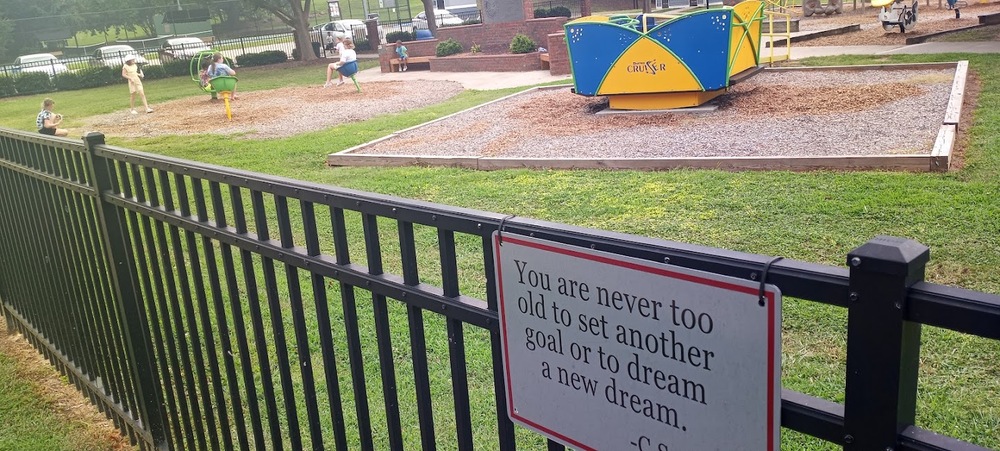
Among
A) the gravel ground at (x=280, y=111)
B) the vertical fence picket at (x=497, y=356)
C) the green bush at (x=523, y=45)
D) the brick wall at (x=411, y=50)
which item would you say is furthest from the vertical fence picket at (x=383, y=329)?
the brick wall at (x=411, y=50)

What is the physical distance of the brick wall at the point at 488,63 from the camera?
76.3 feet

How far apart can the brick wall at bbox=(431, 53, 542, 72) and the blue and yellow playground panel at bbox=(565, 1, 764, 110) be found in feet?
32.8

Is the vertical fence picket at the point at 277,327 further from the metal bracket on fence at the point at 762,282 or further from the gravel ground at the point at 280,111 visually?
the gravel ground at the point at 280,111

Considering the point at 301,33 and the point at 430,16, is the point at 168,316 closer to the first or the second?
the point at 430,16

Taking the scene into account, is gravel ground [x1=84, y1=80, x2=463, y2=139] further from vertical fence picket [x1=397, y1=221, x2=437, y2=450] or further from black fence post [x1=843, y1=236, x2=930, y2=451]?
black fence post [x1=843, y1=236, x2=930, y2=451]

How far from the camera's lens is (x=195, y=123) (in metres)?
18.2

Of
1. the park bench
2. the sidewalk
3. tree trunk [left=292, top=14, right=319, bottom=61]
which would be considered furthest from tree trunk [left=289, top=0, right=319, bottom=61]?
the sidewalk

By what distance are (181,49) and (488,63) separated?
2463 centimetres

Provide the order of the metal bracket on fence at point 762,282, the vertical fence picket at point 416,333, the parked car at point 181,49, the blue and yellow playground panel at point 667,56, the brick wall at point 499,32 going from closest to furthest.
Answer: the metal bracket on fence at point 762,282 < the vertical fence picket at point 416,333 < the blue and yellow playground panel at point 667,56 < the brick wall at point 499,32 < the parked car at point 181,49

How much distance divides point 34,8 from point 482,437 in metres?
53.9

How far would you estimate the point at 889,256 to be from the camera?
1.23m

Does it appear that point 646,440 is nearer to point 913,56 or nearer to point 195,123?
point 913,56

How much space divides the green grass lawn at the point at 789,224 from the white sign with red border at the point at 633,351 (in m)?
2.00

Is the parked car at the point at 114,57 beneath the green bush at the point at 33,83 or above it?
above
